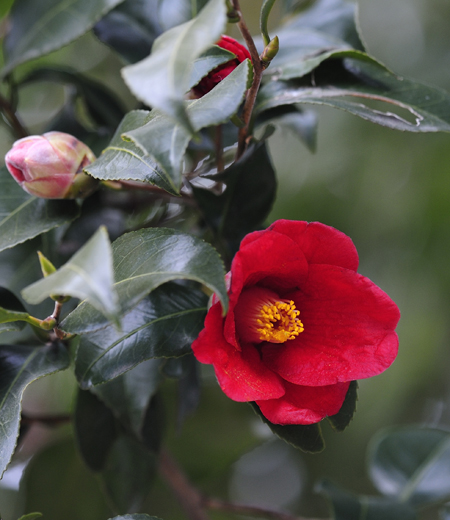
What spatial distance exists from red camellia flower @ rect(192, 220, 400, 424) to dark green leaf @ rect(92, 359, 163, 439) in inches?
7.0

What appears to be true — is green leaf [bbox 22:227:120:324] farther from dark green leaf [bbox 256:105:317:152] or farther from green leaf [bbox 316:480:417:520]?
green leaf [bbox 316:480:417:520]

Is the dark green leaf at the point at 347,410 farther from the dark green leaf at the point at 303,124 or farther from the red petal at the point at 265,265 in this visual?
the dark green leaf at the point at 303,124

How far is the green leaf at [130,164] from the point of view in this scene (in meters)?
0.45

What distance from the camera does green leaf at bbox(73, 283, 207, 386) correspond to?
469 millimetres

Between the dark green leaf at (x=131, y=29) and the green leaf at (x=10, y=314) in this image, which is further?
the dark green leaf at (x=131, y=29)

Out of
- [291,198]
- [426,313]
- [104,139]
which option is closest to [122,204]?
[104,139]

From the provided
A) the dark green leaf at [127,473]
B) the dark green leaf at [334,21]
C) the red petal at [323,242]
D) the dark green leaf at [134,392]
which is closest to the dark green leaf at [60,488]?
the dark green leaf at [127,473]

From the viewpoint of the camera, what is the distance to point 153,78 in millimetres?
327

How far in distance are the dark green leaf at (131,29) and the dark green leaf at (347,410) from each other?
0.54 m

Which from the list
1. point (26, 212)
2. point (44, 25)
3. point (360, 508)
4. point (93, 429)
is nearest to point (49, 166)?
point (26, 212)

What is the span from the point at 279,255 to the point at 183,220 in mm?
459

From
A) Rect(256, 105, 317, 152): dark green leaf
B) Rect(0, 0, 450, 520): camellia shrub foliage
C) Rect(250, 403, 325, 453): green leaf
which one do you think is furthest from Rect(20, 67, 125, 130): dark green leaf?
Rect(250, 403, 325, 453): green leaf

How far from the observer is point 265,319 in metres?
0.52

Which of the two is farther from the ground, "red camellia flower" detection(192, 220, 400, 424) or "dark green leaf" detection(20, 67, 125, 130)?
"dark green leaf" detection(20, 67, 125, 130)
